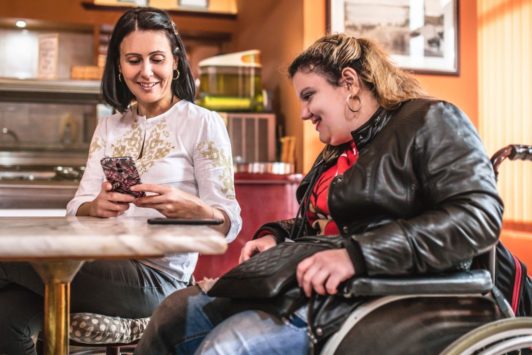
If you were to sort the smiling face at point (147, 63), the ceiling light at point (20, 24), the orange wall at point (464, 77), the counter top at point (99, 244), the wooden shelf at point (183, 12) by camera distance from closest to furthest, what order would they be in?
the counter top at point (99, 244)
the smiling face at point (147, 63)
the orange wall at point (464, 77)
the ceiling light at point (20, 24)
the wooden shelf at point (183, 12)

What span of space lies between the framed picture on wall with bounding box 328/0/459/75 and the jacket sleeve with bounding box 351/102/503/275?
2.95 metres

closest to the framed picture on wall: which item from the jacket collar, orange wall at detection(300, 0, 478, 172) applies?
orange wall at detection(300, 0, 478, 172)

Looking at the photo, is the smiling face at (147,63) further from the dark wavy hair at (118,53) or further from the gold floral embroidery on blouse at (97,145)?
the gold floral embroidery on blouse at (97,145)

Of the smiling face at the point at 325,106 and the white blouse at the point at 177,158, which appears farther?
the white blouse at the point at 177,158

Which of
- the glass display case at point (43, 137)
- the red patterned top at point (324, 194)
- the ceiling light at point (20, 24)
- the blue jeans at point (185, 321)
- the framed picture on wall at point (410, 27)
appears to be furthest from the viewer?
the ceiling light at point (20, 24)

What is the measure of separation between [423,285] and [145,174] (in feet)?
3.20

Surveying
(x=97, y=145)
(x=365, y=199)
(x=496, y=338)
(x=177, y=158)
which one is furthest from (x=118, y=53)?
(x=496, y=338)

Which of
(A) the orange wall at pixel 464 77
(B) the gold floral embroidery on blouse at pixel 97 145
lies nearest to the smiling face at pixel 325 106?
(B) the gold floral embroidery on blouse at pixel 97 145

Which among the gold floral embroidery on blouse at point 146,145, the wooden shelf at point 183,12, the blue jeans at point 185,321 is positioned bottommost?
the blue jeans at point 185,321

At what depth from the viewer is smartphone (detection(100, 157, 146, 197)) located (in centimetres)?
153

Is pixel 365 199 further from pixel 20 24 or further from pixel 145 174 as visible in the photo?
pixel 20 24

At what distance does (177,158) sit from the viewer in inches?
77.2

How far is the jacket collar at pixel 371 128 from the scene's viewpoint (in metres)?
1.52

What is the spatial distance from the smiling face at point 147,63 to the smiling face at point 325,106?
1.93 feet
